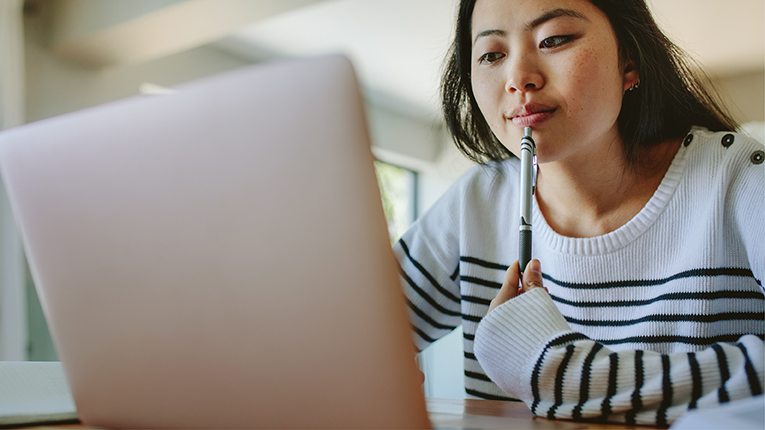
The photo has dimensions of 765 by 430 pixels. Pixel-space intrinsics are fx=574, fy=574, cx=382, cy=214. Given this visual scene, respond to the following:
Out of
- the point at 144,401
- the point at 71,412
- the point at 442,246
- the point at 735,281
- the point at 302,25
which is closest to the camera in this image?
the point at 144,401

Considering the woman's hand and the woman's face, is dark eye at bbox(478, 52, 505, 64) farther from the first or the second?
the woman's hand

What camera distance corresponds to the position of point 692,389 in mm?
476

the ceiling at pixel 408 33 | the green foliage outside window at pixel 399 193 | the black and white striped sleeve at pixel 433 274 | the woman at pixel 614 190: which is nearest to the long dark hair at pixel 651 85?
the woman at pixel 614 190

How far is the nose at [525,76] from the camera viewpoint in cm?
81

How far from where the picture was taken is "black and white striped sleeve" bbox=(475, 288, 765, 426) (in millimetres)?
473

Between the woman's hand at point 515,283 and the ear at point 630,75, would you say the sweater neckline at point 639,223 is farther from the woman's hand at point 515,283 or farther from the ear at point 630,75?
the woman's hand at point 515,283

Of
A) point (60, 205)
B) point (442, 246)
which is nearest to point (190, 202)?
point (60, 205)

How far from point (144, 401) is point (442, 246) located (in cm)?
69

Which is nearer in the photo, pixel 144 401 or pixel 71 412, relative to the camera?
pixel 144 401

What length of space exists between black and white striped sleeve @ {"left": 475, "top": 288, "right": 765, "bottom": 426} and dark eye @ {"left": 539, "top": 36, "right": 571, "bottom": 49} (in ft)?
1.31

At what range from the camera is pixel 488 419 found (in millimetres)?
532

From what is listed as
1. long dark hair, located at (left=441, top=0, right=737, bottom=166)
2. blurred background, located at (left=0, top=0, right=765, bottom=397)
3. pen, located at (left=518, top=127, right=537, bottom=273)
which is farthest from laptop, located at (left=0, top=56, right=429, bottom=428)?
blurred background, located at (left=0, top=0, right=765, bottom=397)

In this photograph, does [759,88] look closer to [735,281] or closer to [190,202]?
[735,281]

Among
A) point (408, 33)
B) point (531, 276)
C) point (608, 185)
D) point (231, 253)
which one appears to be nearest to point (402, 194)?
point (408, 33)
